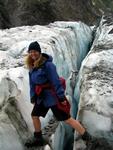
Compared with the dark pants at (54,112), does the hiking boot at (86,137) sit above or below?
below

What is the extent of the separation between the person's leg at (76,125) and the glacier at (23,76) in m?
0.42

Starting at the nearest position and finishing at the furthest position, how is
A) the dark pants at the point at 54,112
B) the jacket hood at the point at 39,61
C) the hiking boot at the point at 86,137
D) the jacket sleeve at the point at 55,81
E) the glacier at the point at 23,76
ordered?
the jacket sleeve at the point at 55,81
the jacket hood at the point at 39,61
the dark pants at the point at 54,112
the glacier at the point at 23,76
the hiking boot at the point at 86,137

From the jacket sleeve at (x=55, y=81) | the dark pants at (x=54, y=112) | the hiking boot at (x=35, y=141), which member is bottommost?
the hiking boot at (x=35, y=141)

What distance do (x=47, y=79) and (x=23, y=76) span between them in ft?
3.57

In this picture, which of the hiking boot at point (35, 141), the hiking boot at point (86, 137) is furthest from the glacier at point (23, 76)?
the hiking boot at point (86, 137)

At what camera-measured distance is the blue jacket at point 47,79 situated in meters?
5.09

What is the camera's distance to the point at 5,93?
18.7ft

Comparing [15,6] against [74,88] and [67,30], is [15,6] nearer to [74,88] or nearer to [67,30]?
[67,30]

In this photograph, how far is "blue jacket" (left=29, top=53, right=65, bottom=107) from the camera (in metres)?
5.09

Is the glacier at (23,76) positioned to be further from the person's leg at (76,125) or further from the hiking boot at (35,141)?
the person's leg at (76,125)

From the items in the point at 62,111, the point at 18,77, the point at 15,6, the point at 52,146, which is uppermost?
the point at 15,6

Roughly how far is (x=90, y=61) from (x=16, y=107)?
8.33ft

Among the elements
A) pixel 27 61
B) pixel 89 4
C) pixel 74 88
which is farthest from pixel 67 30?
pixel 89 4

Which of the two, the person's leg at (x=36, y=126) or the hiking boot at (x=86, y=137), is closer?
the person's leg at (x=36, y=126)
